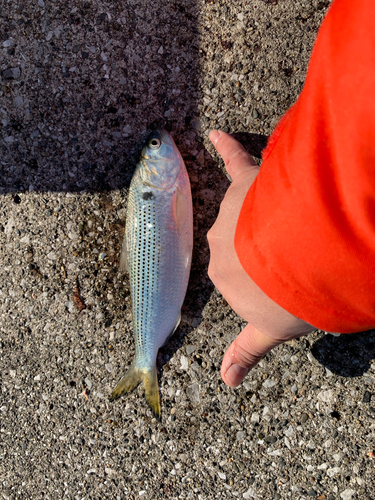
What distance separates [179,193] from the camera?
239cm

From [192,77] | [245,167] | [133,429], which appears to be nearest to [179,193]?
[245,167]

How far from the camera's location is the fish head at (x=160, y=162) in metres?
2.37

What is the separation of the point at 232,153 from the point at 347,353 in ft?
5.53

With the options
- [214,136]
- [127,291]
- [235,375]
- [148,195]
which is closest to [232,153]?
[214,136]

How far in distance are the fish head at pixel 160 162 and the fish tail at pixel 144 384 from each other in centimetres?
141

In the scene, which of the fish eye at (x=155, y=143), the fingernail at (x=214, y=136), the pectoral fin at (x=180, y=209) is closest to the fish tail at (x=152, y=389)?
the pectoral fin at (x=180, y=209)

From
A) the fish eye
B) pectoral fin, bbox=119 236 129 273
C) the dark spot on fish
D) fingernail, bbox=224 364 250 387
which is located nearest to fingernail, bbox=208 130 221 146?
the fish eye

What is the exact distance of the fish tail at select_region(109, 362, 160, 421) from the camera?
2529mm

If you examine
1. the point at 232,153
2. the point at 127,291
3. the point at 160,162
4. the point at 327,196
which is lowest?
the point at 127,291

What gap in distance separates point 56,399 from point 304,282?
94.8 inches

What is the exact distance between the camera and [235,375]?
234 centimetres

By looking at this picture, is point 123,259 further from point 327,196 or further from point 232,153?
point 327,196

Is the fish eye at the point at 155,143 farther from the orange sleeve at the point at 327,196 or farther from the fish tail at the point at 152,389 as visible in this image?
the fish tail at the point at 152,389

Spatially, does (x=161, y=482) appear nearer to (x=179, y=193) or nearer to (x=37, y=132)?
(x=179, y=193)
